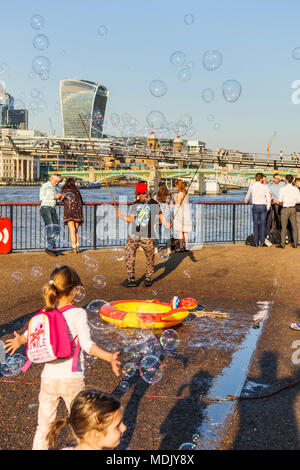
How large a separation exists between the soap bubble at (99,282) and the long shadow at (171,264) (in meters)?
0.69

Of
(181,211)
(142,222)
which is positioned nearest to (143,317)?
(142,222)

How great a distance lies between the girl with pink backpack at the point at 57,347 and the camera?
9.57 ft

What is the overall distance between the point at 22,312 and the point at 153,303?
70.5 inches

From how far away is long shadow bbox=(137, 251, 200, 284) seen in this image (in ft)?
32.3

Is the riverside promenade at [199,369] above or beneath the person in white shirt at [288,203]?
beneath

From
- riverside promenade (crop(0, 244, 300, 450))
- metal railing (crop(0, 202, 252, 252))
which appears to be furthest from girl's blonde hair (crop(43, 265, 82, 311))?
metal railing (crop(0, 202, 252, 252))

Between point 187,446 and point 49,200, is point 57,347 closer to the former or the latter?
point 187,446

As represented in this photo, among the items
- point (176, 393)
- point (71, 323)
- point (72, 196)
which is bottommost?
point (176, 393)

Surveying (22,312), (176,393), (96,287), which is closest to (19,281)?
(96,287)

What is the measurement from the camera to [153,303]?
6871 millimetres

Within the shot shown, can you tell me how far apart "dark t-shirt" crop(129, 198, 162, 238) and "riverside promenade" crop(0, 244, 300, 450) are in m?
0.99

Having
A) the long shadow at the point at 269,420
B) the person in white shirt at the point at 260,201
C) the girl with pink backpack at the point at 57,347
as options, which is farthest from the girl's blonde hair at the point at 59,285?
the person in white shirt at the point at 260,201

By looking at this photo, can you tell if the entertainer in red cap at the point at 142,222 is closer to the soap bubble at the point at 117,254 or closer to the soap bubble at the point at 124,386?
the soap bubble at the point at 117,254
